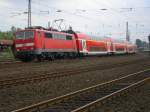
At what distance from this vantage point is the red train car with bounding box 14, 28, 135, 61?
3027cm

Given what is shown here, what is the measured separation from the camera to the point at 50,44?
106 ft

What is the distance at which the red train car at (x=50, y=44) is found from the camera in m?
30.3

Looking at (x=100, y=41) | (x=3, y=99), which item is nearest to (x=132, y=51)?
(x=100, y=41)

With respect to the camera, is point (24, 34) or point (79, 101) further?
Result: point (24, 34)

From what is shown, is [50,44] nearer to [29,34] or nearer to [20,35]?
[29,34]

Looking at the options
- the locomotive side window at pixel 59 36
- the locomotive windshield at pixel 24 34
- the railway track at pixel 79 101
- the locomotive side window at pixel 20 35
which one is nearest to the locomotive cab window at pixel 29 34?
the locomotive windshield at pixel 24 34

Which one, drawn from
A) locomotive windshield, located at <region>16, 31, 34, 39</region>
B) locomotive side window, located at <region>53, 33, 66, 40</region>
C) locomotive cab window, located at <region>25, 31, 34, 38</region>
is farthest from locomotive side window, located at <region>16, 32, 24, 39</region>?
locomotive side window, located at <region>53, 33, 66, 40</region>

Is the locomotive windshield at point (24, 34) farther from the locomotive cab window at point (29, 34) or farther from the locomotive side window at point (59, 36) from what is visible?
the locomotive side window at point (59, 36)

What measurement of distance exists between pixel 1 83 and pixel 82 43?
27257mm

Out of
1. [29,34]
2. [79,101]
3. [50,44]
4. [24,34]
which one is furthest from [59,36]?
Answer: [79,101]

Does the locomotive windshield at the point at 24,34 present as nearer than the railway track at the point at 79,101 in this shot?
No

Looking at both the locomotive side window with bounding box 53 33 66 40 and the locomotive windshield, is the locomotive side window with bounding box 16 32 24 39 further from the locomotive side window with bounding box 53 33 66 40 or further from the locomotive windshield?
the locomotive side window with bounding box 53 33 66 40

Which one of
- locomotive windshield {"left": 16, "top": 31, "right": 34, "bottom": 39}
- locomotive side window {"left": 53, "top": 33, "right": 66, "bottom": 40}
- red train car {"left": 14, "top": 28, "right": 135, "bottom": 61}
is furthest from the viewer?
locomotive side window {"left": 53, "top": 33, "right": 66, "bottom": 40}

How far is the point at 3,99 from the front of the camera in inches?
445
